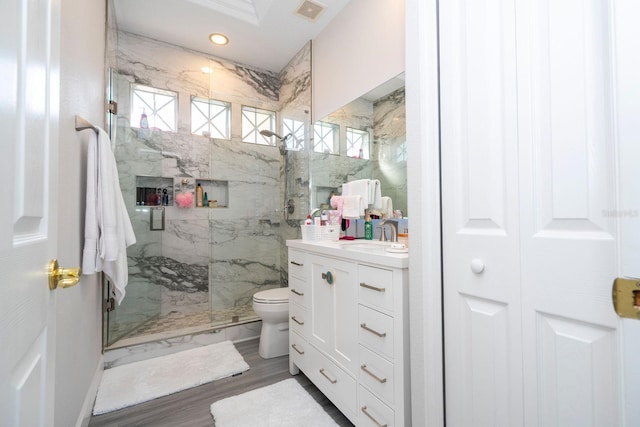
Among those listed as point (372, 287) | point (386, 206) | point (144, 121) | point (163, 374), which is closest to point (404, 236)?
point (386, 206)

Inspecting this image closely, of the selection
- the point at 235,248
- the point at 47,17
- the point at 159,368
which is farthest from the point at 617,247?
the point at 235,248

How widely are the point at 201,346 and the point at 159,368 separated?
1.26ft

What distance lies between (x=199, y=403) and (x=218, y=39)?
3062 mm

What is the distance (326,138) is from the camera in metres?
2.53

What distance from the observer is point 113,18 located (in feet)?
7.64

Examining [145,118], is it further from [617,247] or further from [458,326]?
[617,247]

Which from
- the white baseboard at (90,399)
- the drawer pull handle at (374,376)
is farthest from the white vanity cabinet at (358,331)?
the white baseboard at (90,399)

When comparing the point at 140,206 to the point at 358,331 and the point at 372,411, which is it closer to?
the point at 358,331

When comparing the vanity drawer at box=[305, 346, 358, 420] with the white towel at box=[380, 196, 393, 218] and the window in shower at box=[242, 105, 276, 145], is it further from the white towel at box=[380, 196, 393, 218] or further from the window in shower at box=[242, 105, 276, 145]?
the window in shower at box=[242, 105, 276, 145]

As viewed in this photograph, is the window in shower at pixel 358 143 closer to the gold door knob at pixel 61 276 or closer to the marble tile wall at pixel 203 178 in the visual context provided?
the marble tile wall at pixel 203 178

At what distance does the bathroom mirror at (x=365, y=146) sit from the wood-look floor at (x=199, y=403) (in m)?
1.33

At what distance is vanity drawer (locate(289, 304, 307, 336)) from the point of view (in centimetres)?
186

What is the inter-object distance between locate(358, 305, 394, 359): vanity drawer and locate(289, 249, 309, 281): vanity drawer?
1.90ft

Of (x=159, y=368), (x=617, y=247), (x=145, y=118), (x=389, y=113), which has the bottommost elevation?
(x=159, y=368)
